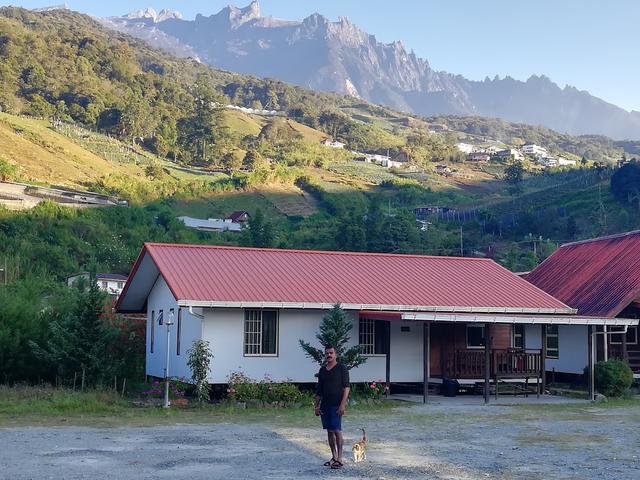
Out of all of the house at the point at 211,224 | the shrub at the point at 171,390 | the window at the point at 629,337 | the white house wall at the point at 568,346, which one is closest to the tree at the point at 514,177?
the house at the point at 211,224

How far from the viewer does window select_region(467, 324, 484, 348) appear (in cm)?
2591

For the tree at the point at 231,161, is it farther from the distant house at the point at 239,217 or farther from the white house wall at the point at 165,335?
the white house wall at the point at 165,335

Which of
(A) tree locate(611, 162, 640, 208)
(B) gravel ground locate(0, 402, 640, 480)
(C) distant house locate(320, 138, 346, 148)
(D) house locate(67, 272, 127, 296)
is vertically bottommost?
(B) gravel ground locate(0, 402, 640, 480)

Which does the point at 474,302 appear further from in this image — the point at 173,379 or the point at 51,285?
the point at 51,285

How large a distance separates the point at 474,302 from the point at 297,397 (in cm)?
657

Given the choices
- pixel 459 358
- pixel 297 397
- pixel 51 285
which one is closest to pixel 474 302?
pixel 459 358

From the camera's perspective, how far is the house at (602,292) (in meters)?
26.9

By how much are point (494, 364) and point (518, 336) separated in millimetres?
2972

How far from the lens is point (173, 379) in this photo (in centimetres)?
2269

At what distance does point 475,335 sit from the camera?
26.0 metres

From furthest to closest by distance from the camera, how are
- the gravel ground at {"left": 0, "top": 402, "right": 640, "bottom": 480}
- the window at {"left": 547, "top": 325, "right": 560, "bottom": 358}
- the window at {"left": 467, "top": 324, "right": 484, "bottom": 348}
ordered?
the window at {"left": 547, "top": 325, "right": 560, "bottom": 358} → the window at {"left": 467, "top": 324, "right": 484, "bottom": 348} → the gravel ground at {"left": 0, "top": 402, "right": 640, "bottom": 480}

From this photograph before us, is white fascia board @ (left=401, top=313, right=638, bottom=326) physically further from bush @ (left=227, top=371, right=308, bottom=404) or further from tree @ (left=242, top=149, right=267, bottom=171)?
tree @ (left=242, top=149, right=267, bottom=171)

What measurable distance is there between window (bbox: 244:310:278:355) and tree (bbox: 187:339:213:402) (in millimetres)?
1507

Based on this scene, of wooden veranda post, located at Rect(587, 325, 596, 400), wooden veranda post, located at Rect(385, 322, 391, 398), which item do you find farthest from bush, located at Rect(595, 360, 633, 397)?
wooden veranda post, located at Rect(385, 322, 391, 398)
